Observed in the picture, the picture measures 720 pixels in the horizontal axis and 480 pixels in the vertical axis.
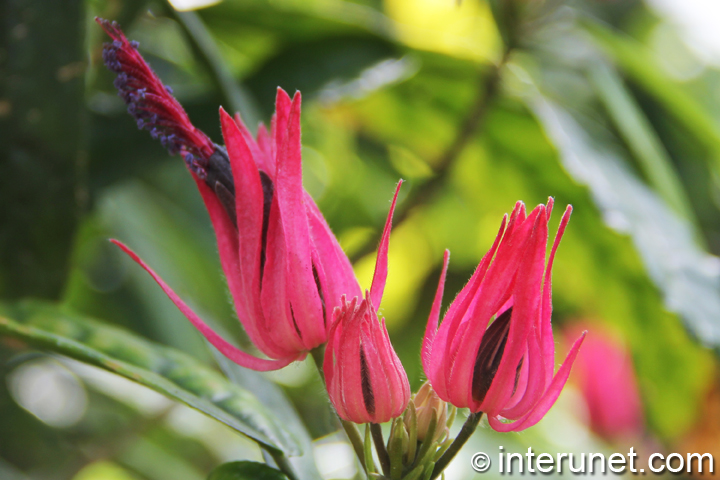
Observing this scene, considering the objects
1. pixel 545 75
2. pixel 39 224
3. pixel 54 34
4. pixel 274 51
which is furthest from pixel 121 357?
pixel 545 75

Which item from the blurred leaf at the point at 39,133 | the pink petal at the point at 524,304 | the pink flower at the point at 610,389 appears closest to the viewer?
the pink petal at the point at 524,304

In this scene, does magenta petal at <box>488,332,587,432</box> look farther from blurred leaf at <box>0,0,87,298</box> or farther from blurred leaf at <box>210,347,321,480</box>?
blurred leaf at <box>0,0,87,298</box>

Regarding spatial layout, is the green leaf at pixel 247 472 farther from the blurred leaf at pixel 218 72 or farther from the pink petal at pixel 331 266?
the blurred leaf at pixel 218 72

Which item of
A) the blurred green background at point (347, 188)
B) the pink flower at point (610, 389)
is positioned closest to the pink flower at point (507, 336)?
the blurred green background at point (347, 188)

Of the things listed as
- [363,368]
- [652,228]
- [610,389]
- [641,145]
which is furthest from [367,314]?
[610,389]

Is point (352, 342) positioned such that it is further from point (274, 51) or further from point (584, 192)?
point (274, 51)

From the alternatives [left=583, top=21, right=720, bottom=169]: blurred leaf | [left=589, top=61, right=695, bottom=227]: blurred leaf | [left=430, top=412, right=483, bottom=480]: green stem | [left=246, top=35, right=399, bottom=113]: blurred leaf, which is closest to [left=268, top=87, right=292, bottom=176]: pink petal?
[left=430, top=412, right=483, bottom=480]: green stem
